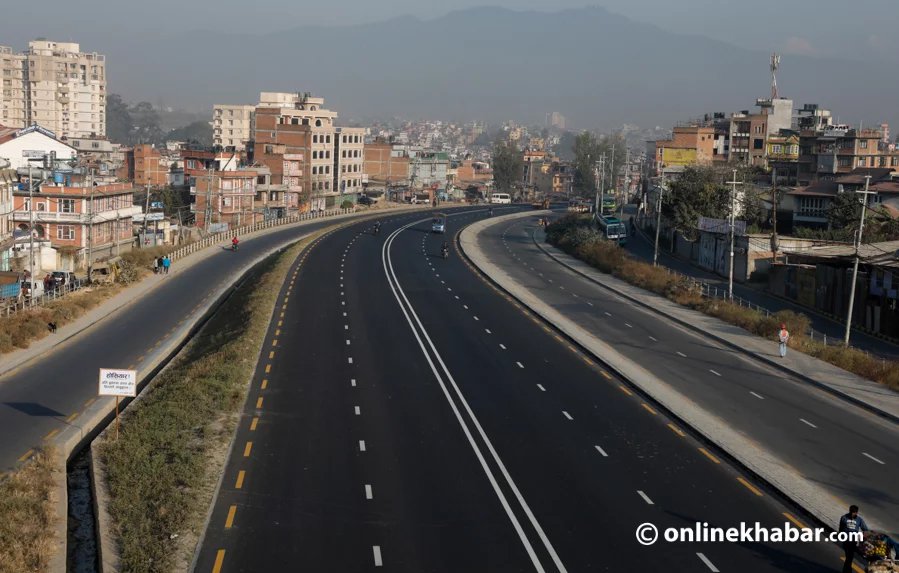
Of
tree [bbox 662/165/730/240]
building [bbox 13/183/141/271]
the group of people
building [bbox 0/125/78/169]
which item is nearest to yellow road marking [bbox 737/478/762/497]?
the group of people

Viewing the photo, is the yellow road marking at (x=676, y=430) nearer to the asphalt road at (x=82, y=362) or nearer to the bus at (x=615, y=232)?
the asphalt road at (x=82, y=362)

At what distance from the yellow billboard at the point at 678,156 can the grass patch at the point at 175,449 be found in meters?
97.7

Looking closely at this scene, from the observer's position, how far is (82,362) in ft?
129

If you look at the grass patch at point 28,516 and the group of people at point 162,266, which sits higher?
the group of people at point 162,266

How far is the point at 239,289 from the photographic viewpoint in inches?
2372

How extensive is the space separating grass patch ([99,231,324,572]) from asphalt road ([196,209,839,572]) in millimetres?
591

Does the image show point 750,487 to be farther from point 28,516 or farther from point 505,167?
point 505,167

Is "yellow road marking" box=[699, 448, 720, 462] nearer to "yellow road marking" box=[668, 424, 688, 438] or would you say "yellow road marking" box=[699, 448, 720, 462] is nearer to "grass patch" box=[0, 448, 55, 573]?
"yellow road marking" box=[668, 424, 688, 438]

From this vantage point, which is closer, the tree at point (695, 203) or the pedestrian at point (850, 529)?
the pedestrian at point (850, 529)

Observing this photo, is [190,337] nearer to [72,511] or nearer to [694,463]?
[72,511]

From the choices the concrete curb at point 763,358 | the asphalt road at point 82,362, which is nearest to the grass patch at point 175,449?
the asphalt road at point 82,362

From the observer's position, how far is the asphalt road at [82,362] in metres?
29.5

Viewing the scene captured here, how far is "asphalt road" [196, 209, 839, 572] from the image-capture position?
1945 centimetres

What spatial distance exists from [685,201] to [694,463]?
5557 cm
